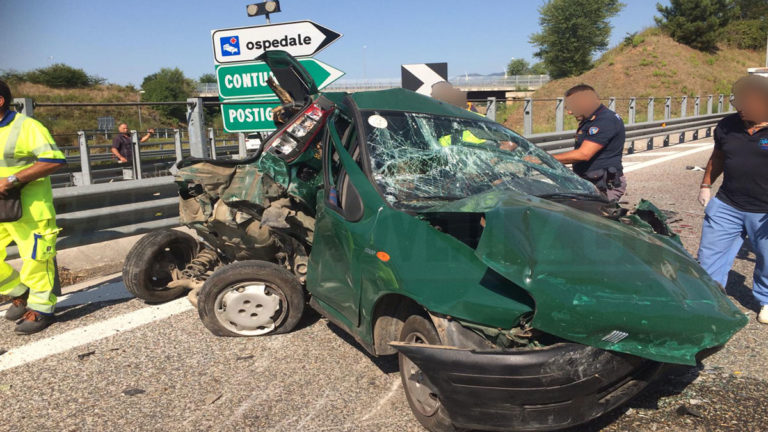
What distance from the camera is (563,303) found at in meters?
2.43

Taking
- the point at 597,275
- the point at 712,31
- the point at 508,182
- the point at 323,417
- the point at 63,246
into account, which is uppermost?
the point at 712,31

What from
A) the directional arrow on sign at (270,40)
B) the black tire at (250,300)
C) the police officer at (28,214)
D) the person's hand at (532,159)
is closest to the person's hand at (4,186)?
the police officer at (28,214)

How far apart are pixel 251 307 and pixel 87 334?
4.25 feet

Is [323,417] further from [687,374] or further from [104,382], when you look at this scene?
[687,374]

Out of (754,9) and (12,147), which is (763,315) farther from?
(754,9)

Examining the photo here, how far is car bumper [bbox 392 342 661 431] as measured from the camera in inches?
94.5

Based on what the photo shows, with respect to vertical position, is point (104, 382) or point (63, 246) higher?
point (63, 246)

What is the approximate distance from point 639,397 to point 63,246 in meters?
4.95

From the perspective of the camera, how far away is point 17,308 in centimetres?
460

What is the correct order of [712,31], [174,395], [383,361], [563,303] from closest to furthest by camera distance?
[563,303] < [174,395] < [383,361] < [712,31]

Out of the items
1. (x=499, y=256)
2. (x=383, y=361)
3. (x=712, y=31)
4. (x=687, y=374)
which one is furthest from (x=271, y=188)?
(x=712, y=31)

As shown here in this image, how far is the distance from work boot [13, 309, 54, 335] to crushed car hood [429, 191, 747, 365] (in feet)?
11.5

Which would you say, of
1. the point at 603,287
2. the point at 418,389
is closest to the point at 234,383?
the point at 418,389

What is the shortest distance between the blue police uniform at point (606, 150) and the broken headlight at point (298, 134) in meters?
2.57
